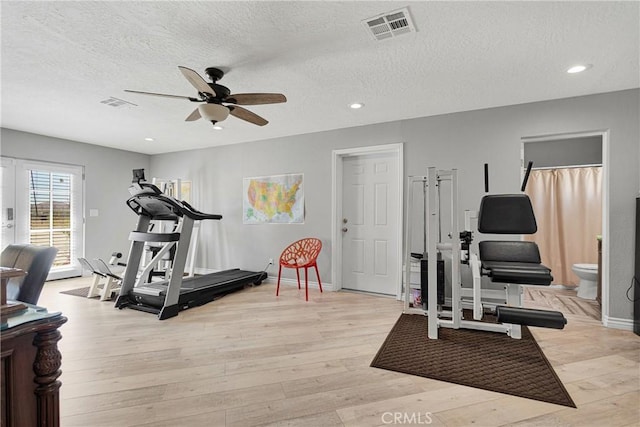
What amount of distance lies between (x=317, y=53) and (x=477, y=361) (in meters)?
2.71

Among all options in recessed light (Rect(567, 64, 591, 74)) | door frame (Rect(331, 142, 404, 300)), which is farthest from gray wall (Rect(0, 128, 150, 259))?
recessed light (Rect(567, 64, 591, 74))

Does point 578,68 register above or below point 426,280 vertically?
above

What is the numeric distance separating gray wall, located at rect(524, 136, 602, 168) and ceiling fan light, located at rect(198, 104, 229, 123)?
4.65m

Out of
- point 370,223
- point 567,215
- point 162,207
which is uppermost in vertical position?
point 162,207

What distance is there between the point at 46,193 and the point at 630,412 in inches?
285

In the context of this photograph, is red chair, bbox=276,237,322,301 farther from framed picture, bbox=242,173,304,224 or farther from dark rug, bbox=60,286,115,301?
dark rug, bbox=60,286,115,301

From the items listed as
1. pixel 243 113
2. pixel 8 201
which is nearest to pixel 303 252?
pixel 243 113

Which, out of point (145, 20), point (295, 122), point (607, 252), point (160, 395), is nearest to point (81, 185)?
point (295, 122)

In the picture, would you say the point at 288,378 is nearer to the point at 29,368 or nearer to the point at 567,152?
the point at 29,368

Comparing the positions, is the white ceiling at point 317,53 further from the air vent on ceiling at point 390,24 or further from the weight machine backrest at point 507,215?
the weight machine backrest at point 507,215

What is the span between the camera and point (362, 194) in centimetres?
448

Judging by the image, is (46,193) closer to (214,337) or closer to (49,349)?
(214,337)

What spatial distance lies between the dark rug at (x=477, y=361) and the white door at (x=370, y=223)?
4.50ft

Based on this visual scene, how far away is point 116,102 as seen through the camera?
343 centimetres
